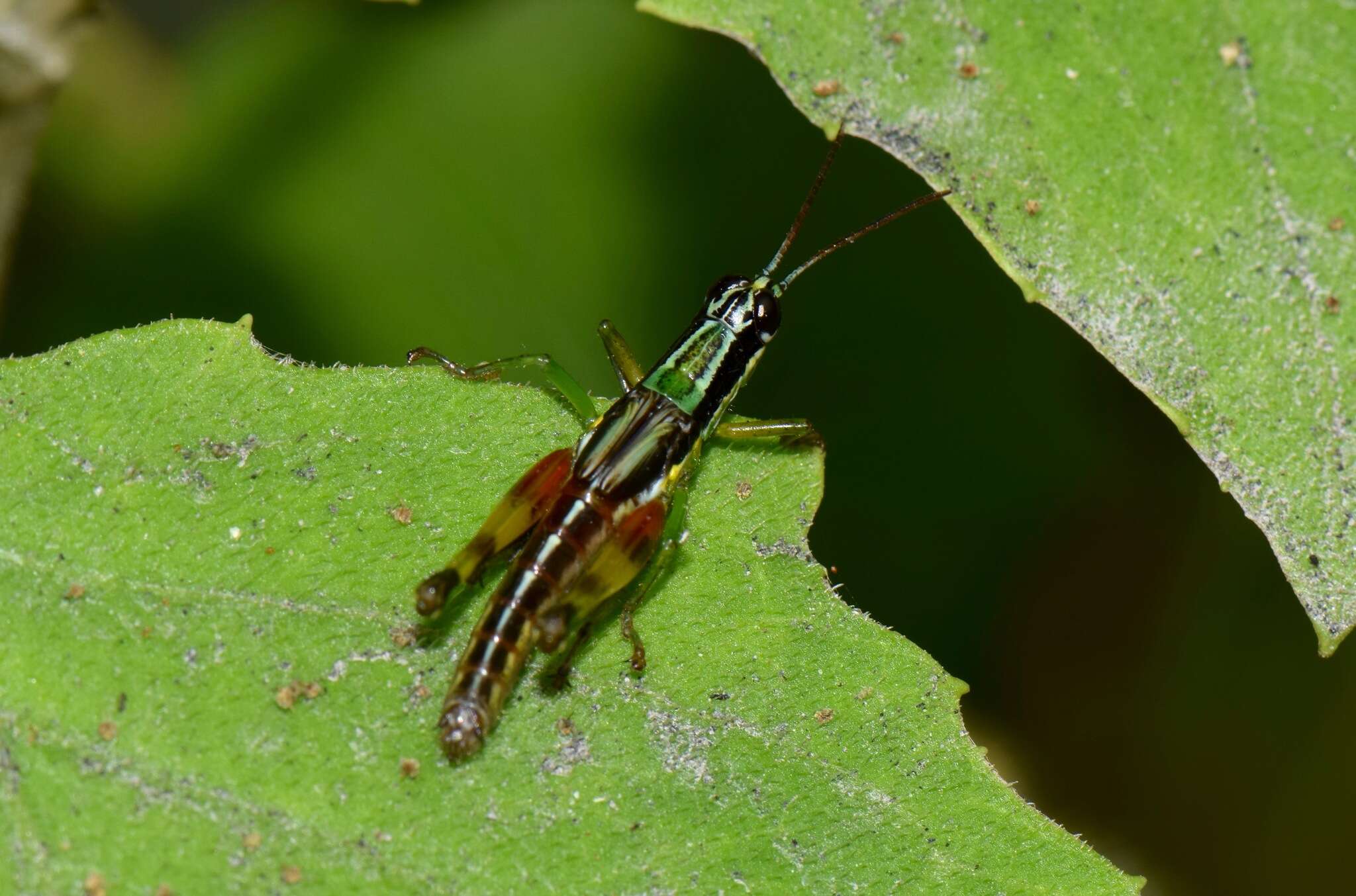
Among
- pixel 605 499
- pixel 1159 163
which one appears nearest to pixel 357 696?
pixel 605 499

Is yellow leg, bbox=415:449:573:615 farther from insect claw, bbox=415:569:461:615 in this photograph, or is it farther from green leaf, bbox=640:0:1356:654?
green leaf, bbox=640:0:1356:654

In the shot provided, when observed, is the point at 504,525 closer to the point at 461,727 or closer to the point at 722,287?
the point at 461,727

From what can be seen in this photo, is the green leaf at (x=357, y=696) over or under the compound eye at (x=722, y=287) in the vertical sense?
under

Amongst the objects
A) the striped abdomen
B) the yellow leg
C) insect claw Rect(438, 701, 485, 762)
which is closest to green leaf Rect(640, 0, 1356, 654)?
the yellow leg

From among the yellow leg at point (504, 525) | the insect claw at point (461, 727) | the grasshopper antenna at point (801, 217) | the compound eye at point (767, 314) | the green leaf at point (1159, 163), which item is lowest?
the insect claw at point (461, 727)

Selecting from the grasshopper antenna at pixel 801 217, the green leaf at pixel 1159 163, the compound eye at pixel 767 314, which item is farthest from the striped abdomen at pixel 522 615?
the green leaf at pixel 1159 163

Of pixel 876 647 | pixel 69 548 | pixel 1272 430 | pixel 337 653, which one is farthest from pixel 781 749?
pixel 69 548

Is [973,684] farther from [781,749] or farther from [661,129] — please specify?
[661,129]

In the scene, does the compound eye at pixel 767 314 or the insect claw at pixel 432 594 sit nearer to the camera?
the insect claw at pixel 432 594

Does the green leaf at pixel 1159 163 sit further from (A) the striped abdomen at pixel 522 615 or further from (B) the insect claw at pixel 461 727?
(B) the insect claw at pixel 461 727
